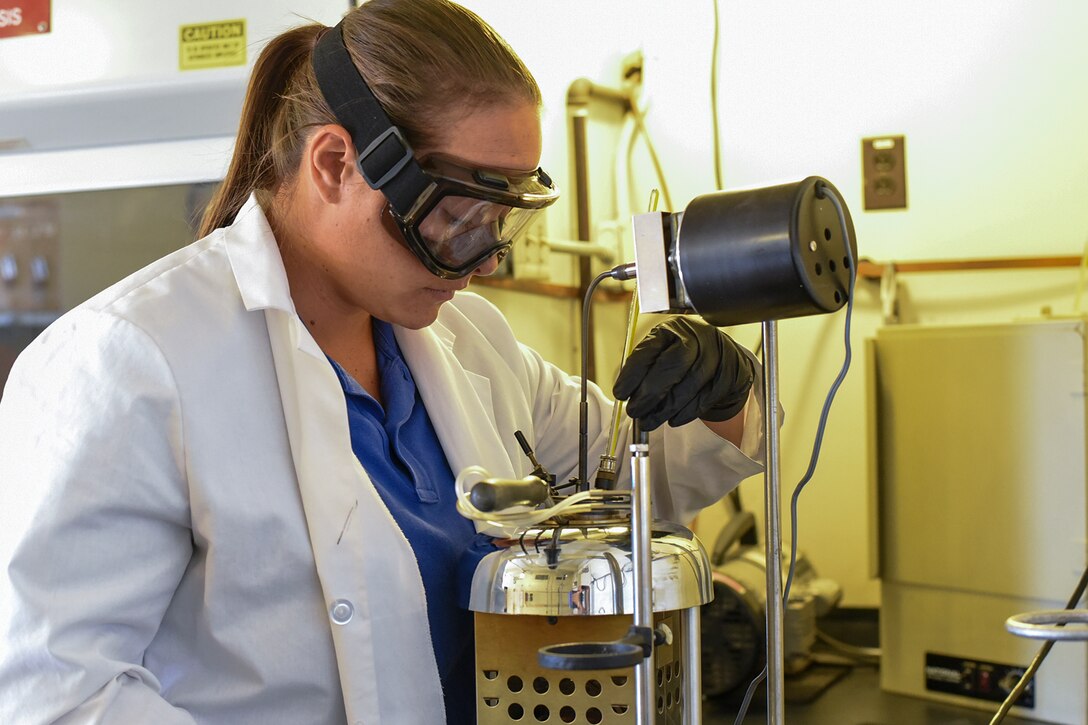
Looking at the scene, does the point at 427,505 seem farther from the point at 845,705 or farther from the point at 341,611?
the point at 845,705

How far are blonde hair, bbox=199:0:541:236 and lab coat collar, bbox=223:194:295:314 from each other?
68 millimetres

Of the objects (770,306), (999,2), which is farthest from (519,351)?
(999,2)

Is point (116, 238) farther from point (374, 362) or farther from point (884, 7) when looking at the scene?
point (884, 7)

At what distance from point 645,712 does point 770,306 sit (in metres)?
0.29

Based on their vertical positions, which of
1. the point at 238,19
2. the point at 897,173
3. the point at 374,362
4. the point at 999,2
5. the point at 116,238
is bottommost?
the point at 374,362

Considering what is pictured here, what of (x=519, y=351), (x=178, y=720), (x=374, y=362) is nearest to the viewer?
(x=178, y=720)

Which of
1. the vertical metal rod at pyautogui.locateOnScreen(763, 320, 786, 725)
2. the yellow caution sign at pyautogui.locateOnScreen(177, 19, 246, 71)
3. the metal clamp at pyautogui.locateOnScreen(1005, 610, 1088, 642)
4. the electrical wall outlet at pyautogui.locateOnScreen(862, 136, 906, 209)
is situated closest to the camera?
the metal clamp at pyautogui.locateOnScreen(1005, 610, 1088, 642)

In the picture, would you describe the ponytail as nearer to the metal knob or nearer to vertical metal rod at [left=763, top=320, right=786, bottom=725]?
vertical metal rod at [left=763, top=320, right=786, bottom=725]

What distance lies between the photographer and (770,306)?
0.72 meters

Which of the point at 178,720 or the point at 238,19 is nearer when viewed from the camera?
the point at 178,720

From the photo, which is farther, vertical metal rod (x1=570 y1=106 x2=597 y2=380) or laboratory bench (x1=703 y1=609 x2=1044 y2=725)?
vertical metal rod (x1=570 y1=106 x2=597 y2=380)

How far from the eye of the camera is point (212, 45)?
153 cm

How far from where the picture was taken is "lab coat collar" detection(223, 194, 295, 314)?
3.14ft

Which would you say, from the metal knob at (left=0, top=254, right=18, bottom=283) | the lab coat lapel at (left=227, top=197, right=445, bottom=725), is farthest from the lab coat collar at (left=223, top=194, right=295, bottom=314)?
the metal knob at (left=0, top=254, right=18, bottom=283)
